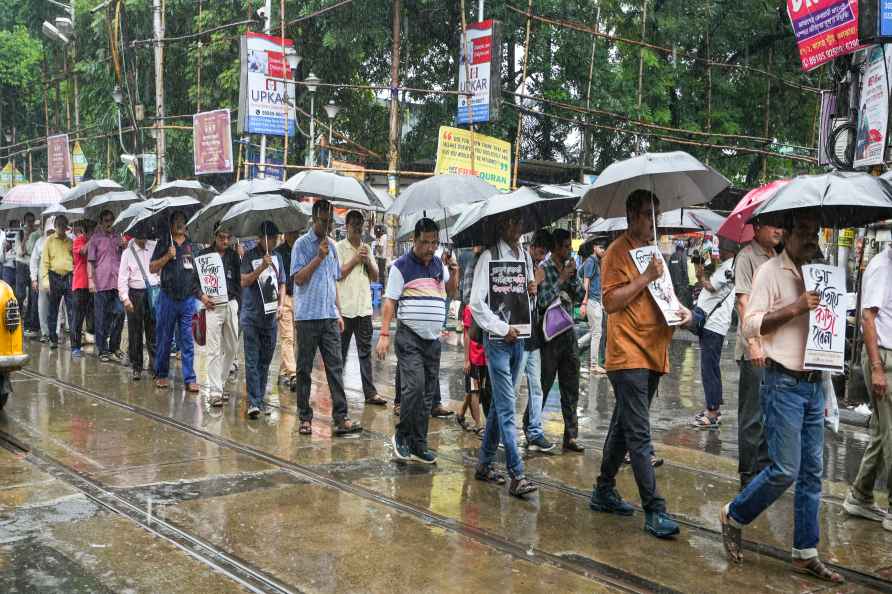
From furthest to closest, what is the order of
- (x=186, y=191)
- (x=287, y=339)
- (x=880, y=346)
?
(x=186, y=191) → (x=287, y=339) → (x=880, y=346)

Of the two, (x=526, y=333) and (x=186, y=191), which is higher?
(x=186, y=191)

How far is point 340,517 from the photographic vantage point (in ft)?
18.8

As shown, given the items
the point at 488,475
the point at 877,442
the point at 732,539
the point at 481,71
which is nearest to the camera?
the point at 732,539

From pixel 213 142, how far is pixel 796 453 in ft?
63.9

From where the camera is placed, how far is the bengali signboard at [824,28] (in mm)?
10242

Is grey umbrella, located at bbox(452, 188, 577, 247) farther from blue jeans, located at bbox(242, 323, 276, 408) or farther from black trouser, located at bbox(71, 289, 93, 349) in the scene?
black trouser, located at bbox(71, 289, 93, 349)

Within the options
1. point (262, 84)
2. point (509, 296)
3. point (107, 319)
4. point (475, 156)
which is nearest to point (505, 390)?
point (509, 296)

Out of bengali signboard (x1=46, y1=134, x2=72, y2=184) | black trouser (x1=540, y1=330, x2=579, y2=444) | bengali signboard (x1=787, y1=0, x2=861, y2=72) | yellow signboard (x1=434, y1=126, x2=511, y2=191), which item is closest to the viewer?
black trouser (x1=540, y1=330, x2=579, y2=444)

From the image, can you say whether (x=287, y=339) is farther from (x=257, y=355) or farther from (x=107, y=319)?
(x=107, y=319)

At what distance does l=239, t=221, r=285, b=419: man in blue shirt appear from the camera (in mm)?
9164

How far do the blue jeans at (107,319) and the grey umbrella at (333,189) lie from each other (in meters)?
5.13

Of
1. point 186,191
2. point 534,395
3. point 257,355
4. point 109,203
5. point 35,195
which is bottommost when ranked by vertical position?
point 534,395

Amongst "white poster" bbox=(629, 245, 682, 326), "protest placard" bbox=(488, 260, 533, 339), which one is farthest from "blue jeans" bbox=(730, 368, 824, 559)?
"protest placard" bbox=(488, 260, 533, 339)

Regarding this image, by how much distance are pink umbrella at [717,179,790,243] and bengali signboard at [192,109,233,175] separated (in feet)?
55.3
